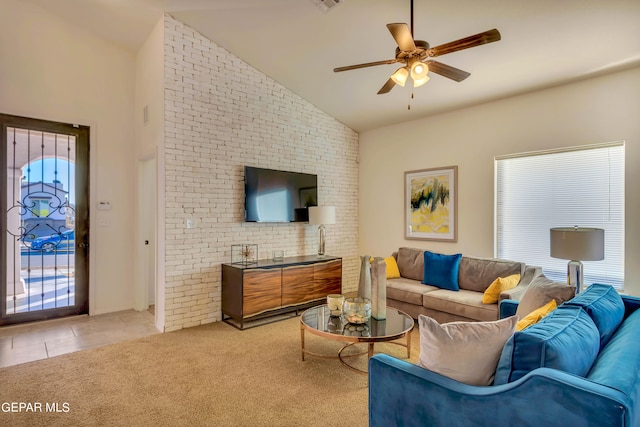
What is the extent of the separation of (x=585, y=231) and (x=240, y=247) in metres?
3.77

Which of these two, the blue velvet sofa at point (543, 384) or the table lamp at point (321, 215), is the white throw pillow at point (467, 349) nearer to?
the blue velvet sofa at point (543, 384)

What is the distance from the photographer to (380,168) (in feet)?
19.2

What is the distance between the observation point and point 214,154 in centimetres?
436

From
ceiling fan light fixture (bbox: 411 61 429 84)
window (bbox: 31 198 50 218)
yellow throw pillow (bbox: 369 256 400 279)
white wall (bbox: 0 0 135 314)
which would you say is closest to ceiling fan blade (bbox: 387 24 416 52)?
ceiling fan light fixture (bbox: 411 61 429 84)

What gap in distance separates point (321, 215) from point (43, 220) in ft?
11.6

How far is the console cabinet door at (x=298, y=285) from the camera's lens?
173 inches

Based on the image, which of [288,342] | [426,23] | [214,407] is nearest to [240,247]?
[288,342]

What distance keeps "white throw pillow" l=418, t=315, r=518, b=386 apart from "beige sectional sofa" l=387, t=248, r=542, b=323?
2.10 m

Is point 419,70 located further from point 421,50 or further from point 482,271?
point 482,271

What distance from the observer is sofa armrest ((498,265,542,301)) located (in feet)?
10.9

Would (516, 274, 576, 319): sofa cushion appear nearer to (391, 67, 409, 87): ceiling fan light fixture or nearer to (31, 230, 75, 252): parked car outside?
(391, 67, 409, 87): ceiling fan light fixture

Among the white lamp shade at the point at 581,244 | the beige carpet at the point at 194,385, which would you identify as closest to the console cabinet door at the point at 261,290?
the beige carpet at the point at 194,385

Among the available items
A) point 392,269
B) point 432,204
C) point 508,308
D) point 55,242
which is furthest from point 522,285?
point 55,242

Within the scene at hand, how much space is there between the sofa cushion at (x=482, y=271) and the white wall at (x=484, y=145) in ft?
1.65
